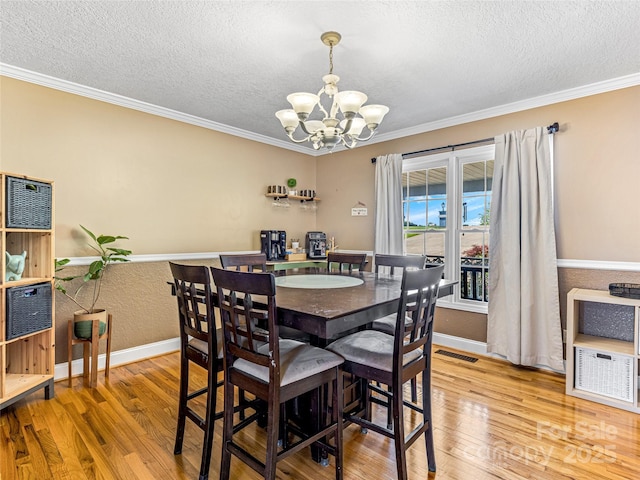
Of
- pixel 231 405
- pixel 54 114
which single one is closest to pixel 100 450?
pixel 231 405

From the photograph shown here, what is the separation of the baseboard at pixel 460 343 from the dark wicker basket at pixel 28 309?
3576mm

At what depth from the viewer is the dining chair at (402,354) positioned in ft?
5.13

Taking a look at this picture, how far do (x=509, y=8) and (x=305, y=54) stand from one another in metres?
1.25

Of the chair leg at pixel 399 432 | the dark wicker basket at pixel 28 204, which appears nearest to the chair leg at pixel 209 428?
the chair leg at pixel 399 432

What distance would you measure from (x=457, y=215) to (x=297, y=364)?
2839mm

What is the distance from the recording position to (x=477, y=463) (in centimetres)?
184

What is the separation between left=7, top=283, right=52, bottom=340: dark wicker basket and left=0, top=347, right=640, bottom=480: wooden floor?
1.85 ft

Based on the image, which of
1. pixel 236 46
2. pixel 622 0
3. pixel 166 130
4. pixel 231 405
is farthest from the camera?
pixel 166 130

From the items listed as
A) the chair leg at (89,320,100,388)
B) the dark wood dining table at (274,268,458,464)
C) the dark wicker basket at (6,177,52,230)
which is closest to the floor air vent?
the dark wood dining table at (274,268,458,464)

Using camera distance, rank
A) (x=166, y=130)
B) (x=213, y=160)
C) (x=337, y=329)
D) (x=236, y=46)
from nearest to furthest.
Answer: (x=337, y=329) → (x=236, y=46) → (x=166, y=130) → (x=213, y=160)

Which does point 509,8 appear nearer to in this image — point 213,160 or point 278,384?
point 278,384

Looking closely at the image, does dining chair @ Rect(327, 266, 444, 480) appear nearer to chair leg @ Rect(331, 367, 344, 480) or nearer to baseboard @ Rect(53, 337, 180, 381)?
chair leg @ Rect(331, 367, 344, 480)

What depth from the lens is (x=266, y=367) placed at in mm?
1522

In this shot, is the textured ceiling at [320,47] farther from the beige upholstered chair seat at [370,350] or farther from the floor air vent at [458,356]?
the floor air vent at [458,356]
